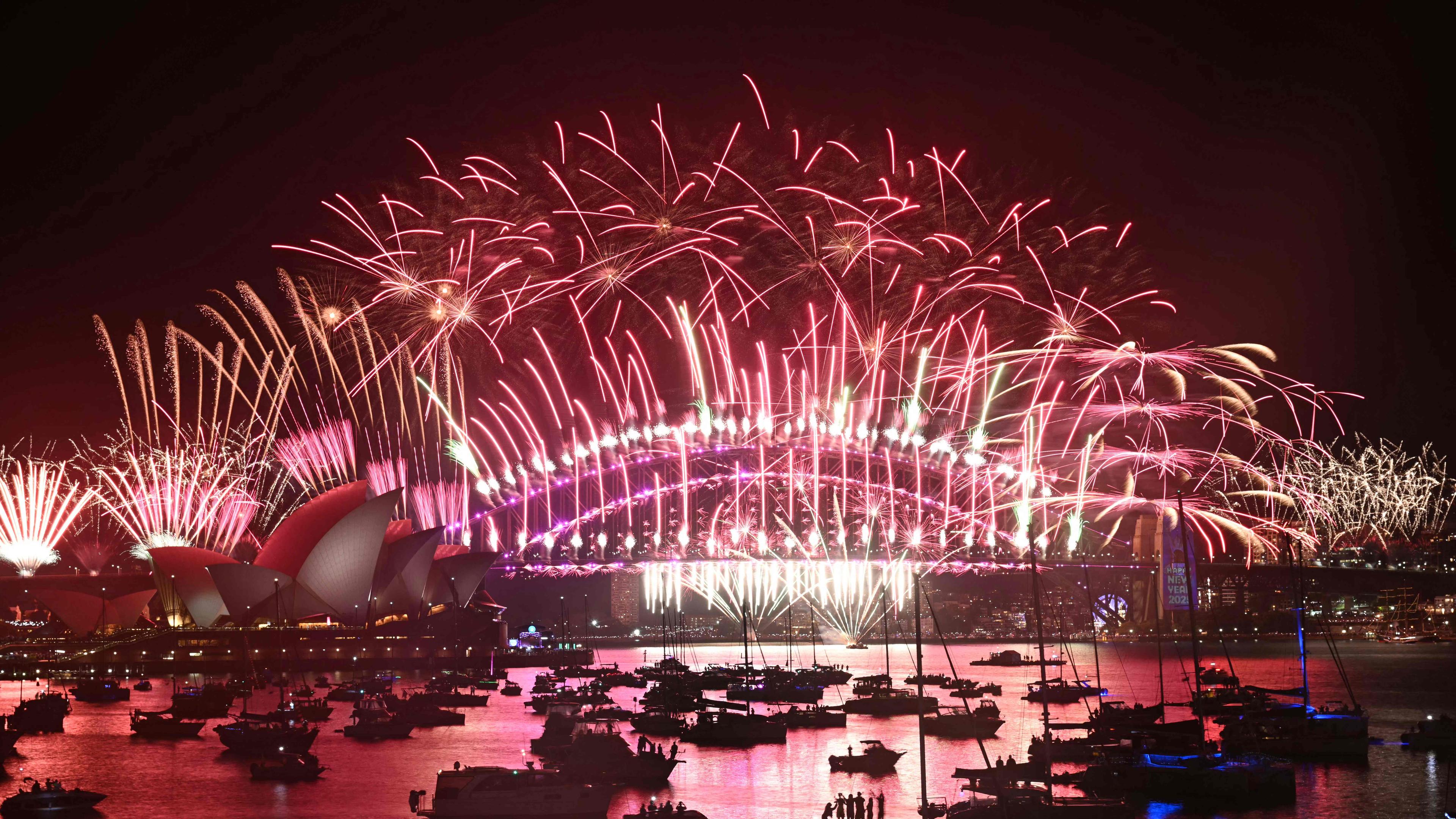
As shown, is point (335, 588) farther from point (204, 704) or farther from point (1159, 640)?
point (1159, 640)

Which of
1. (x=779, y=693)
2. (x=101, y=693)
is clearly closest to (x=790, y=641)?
(x=779, y=693)

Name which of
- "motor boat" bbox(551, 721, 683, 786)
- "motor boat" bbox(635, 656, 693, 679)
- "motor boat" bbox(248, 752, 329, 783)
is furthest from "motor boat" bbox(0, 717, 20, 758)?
"motor boat" bbox(635, 656, 693, 679)

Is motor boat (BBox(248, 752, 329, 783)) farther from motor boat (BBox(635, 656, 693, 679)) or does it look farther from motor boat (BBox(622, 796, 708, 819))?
motor boat (BBox(635, 656, 693, 679))

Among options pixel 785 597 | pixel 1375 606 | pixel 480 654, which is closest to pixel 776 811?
pixel 480 654

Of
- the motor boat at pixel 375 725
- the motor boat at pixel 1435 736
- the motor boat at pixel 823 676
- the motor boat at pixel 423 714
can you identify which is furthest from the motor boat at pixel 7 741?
the motor boat at pixel 1435 736

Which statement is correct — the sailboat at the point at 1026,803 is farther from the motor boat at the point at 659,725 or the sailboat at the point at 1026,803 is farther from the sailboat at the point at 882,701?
the sailboat at the point at 882,701
